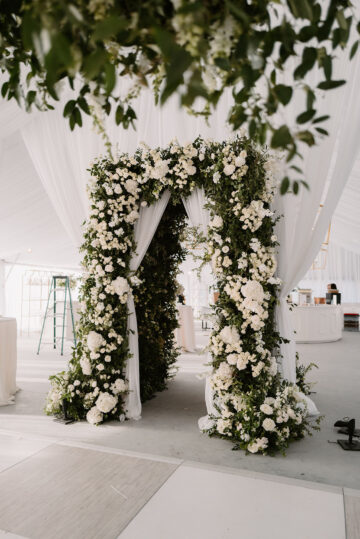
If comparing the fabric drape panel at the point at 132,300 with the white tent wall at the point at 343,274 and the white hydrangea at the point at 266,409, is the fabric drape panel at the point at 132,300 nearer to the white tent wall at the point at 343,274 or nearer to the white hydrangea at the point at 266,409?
the white hydrangea at the point at 266,409

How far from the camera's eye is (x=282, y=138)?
0.65 meters

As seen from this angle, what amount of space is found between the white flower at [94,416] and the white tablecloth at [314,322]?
5.95 metres

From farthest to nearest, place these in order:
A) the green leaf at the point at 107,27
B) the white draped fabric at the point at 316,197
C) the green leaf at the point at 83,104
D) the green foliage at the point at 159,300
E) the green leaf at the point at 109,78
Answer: the green foliage at the point at 159,300
the white draped fabric at the point at 316,197
the green leaf at the point at 83,104
the green leaf at the point at 109,78
the green leaf at the point at 107,27

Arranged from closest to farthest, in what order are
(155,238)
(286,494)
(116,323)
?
1. (286,494)
2. (116,323)
3. (155,238)

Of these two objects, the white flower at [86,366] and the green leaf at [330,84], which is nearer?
the green leaf at [330,84]

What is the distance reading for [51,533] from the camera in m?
1.95

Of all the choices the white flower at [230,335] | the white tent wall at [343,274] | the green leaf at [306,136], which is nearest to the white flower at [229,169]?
the white flower at [230,335]

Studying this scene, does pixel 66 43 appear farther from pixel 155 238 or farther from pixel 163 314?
pixel 163 314

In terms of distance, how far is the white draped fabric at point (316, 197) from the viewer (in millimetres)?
2840

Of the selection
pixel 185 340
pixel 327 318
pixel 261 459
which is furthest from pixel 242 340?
pixel 327 318

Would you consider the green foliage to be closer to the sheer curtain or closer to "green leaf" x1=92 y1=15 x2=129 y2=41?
the sheer curtain

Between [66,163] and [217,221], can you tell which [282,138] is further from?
[66,163]

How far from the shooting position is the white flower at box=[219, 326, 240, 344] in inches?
125

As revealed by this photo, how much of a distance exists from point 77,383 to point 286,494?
2027 mm
